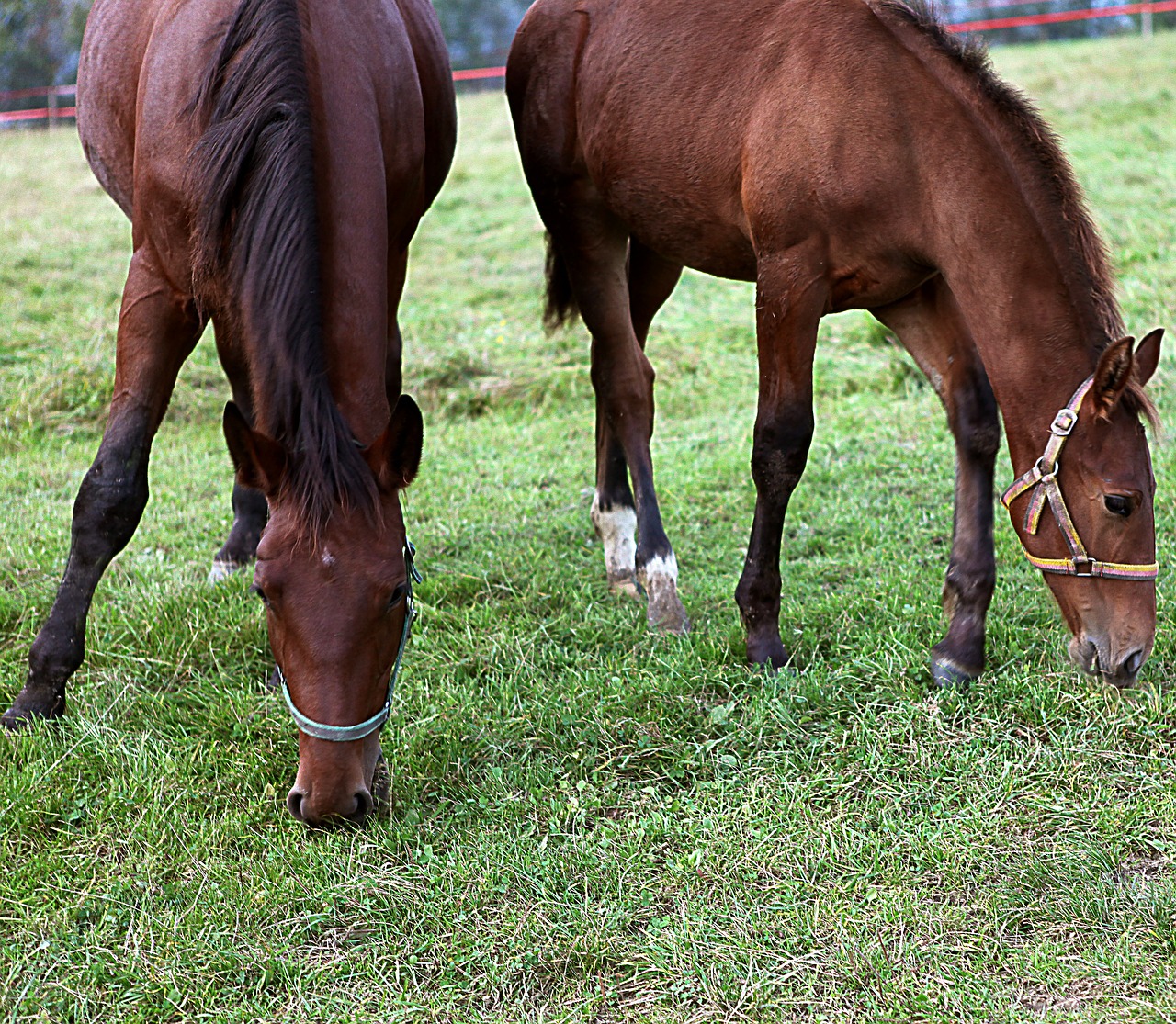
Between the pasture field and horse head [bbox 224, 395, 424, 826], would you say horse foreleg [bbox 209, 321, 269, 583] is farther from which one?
horse head [bbox 224, 395, 424, 826]

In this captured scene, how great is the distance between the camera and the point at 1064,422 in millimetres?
3111

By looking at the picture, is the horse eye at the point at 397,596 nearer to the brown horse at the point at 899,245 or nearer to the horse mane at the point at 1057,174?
the brown horse at the point at 899,245

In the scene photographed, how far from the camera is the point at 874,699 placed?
345cm

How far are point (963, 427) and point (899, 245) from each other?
0.71 m

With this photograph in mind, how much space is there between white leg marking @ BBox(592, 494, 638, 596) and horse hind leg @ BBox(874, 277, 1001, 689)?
4.06 ft

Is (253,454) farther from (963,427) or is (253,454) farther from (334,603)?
(963,427)

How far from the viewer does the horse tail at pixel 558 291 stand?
16.8 ft

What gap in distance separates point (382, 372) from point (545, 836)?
1.25 meters

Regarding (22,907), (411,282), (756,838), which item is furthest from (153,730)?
(411,282)

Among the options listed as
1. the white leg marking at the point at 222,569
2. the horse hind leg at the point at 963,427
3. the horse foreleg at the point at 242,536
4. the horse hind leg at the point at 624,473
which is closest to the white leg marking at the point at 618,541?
the horse hind leg at the point at 624,473

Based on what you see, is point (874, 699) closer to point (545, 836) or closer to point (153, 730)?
point (545, 836)

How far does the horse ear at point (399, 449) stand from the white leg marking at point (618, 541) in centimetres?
180

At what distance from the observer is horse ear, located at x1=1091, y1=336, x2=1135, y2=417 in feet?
9.57

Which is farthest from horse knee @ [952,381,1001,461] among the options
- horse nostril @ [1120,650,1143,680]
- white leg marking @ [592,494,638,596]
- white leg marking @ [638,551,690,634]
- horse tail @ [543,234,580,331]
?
horse tail @ [543,234,580,331]
